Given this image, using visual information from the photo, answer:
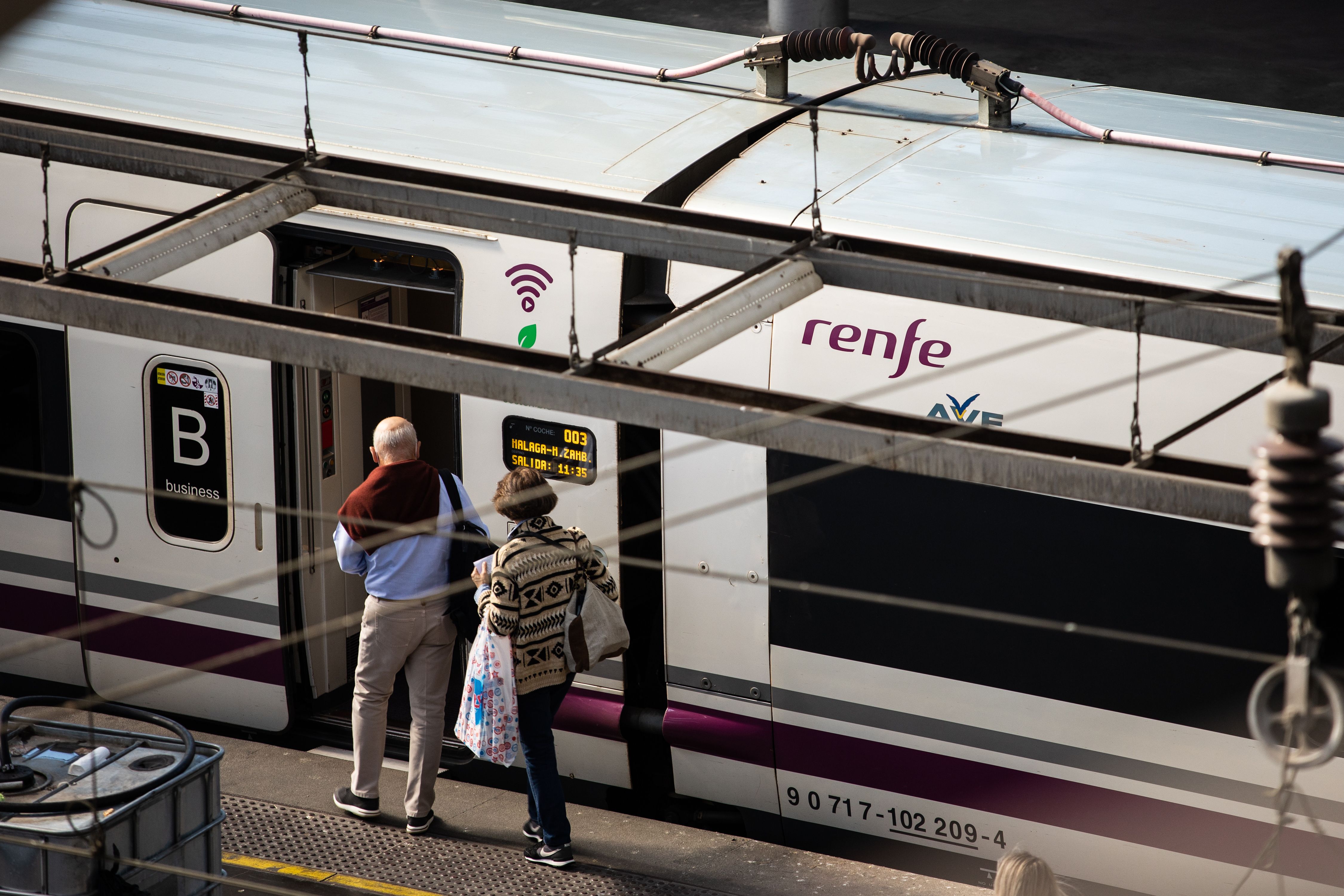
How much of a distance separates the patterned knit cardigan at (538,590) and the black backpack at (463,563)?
36 cm

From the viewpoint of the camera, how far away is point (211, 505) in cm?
715

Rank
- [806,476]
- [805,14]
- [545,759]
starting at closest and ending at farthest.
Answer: [806,476] → [545,759] → [805,14]

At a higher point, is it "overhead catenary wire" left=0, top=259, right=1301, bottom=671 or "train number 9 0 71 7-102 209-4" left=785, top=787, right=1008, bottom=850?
"overhead catenary wire" left=0, top=259, right=1301, bottom=671

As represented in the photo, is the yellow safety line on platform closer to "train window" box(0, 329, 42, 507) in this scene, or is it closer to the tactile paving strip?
the tactile paving strip

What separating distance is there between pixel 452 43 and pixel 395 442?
2.08 m

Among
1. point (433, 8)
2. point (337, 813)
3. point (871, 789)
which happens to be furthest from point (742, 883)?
point (433, 8)

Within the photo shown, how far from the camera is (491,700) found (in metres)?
6.31

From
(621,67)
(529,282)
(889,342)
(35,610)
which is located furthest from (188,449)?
(889,342)

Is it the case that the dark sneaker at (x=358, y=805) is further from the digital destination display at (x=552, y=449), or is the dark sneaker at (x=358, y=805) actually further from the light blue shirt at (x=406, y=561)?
the digital destination display at (x=552, y=449)

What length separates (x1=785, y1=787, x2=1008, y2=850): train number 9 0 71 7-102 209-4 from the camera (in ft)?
20.0

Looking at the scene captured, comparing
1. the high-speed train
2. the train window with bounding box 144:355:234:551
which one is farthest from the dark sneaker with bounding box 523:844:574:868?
the train window with bounding box 144:355:234:551

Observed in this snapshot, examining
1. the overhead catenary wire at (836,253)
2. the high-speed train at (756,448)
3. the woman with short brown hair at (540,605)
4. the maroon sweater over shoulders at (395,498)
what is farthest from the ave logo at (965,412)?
the maroon sweater over shoulders at (395,498)

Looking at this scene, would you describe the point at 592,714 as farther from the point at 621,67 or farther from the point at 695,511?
the point at 621,67

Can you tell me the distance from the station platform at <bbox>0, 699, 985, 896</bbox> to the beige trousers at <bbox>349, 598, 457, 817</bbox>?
0.21 meters
